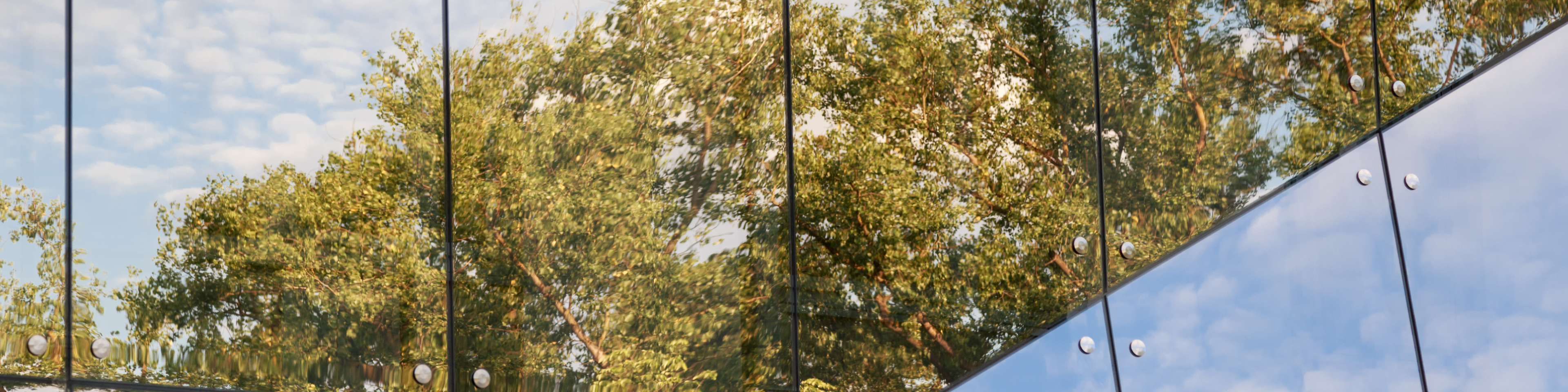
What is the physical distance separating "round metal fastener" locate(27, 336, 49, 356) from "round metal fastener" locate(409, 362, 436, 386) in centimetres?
184

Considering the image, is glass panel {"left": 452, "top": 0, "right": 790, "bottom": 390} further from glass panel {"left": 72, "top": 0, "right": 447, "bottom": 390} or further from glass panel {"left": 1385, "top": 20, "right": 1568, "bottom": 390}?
glass panel {"left": 1385, "top": 20, "right": 1568, "bottom": 390}

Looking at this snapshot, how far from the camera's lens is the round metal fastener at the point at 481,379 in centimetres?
578

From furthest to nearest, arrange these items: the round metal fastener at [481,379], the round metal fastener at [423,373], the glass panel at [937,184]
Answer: the glass panel at [937,184] → the round metal fastener at [481,379] → the round metal fastener at [423,373]

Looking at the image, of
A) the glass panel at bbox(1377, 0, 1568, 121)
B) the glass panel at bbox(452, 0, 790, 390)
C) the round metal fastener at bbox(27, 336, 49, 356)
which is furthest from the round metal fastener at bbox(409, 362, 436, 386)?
the glass panel at bbox(1377, 0, 1568, 121)

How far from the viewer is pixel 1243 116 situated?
6926mm

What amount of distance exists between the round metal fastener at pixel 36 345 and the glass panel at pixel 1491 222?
920 centimetres

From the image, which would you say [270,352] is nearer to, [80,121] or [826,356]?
[80,121]

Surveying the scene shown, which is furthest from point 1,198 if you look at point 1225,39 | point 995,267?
point 1225,39

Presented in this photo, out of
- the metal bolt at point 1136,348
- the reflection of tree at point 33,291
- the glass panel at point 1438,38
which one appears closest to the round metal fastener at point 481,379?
the reflection of tree at point 33,291

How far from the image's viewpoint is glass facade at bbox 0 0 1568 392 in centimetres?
516

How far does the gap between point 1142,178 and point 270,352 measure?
20.0 ft

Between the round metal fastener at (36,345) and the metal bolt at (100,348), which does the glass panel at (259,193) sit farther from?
the round metal fastener at (36,345)

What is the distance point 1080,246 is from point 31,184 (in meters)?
6.66

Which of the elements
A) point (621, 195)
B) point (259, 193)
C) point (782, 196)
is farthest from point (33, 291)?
point (782, 196)
